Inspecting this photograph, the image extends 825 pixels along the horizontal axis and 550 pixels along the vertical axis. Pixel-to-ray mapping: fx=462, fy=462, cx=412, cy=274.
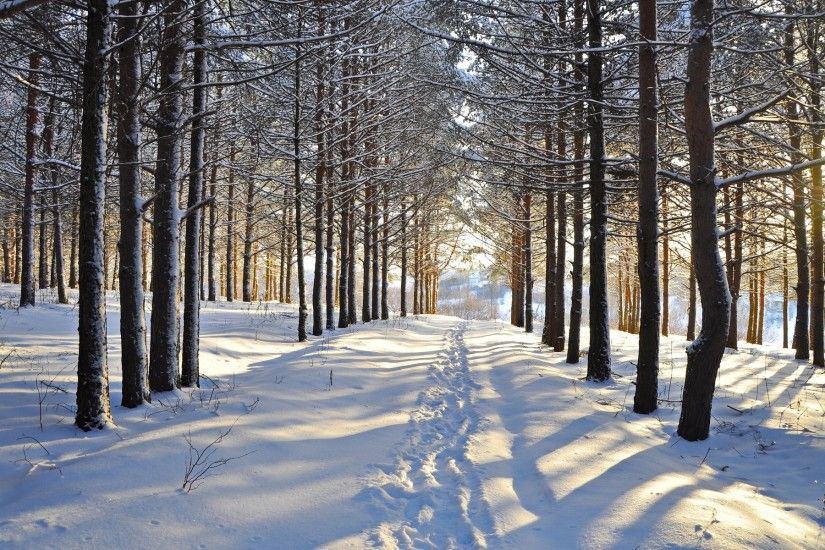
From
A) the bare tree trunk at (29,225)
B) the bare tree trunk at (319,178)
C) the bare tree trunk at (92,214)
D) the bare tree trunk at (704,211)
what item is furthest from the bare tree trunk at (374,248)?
the bare tree trunk at (92,214)

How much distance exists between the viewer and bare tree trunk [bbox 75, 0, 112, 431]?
4.04m

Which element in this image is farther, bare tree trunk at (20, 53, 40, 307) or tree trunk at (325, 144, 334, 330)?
tree trunk at (325, 144, 334, 330)

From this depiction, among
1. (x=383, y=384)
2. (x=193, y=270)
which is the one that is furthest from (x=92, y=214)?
(x=383, y=384)

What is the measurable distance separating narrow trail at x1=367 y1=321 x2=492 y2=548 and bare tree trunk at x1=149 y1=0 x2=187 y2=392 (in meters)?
3.15

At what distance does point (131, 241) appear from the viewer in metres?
4.98

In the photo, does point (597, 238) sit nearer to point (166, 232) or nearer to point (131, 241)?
point (166, 232)

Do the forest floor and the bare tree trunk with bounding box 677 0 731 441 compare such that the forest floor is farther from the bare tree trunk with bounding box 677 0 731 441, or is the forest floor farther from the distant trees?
the bare tree trunk with bounding box 677 0 731 441

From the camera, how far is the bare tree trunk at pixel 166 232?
→ 561cm

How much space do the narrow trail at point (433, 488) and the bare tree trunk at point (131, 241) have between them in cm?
295

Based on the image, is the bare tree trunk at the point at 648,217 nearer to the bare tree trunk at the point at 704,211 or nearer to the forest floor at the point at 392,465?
the forest floor at the point at 392,465

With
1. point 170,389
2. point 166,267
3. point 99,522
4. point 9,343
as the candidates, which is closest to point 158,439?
point 99,522

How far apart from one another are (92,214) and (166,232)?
1.56 metres

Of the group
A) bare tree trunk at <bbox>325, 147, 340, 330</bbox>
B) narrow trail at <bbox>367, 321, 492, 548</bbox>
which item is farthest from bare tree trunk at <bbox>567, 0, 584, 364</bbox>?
bare tree trunk at <bbox>325, 147, 340, 330</bbox>

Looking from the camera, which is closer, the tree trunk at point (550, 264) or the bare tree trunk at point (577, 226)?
the bare tree trunk at point (577, 226)
